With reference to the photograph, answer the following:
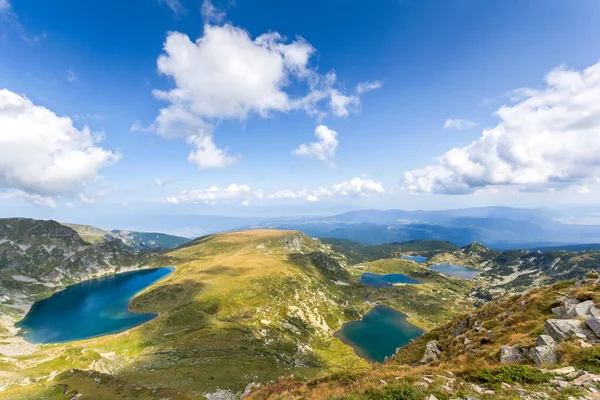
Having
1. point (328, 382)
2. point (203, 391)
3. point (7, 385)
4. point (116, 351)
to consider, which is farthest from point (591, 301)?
point (116, 351)

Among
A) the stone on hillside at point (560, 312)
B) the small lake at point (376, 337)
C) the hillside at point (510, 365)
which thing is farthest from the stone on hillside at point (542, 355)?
the small lake at point (376, 337)

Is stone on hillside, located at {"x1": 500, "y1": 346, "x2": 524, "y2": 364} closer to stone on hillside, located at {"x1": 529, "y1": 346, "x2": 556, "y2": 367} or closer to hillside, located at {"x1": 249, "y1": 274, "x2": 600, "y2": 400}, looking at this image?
hillside, located at {"x1": 249, "y1": 274, "x2": 600, "y2": 400}

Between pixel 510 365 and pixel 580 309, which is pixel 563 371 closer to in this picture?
pixel 510 365

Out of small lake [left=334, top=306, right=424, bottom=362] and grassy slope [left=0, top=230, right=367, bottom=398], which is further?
small lake [left=334, top=306, right=424, bottom=362]

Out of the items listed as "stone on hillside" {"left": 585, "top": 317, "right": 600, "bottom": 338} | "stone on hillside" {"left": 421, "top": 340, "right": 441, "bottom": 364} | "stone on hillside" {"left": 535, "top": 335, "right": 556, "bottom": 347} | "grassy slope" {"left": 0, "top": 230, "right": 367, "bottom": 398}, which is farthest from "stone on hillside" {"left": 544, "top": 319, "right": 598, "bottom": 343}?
"grassy slope" {"left": 0, "top": 230, "right": 367, "bottom": 398}

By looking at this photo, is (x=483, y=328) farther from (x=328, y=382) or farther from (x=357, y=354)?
(x=357, y=354)

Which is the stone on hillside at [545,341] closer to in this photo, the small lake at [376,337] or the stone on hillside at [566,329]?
the stone on hillside at [566,329]
